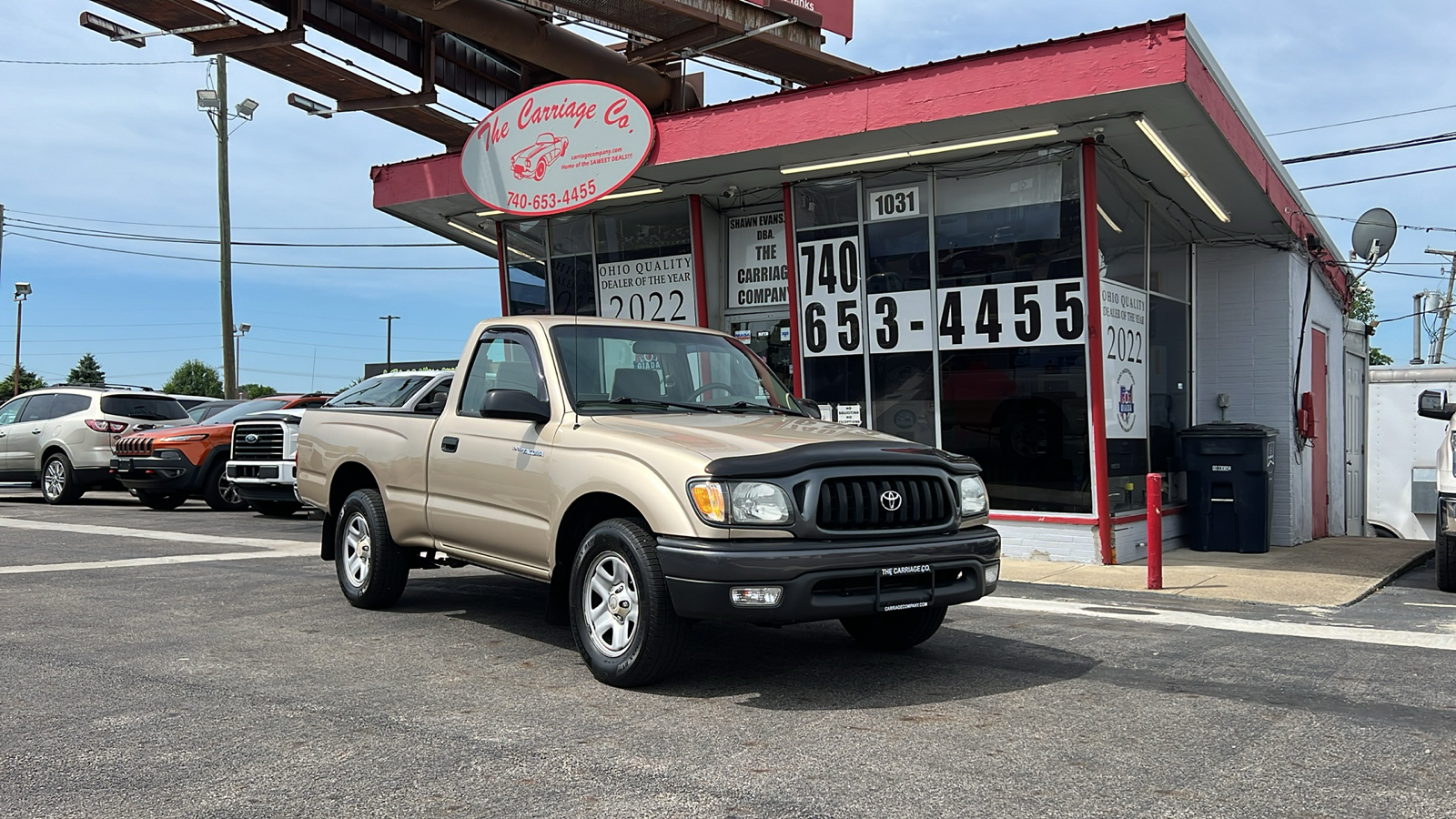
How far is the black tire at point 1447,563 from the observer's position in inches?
375

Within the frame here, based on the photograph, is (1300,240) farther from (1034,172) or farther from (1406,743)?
(1406,743)

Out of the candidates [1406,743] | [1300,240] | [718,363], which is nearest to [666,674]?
[718,363]

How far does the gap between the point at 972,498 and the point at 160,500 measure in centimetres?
1510

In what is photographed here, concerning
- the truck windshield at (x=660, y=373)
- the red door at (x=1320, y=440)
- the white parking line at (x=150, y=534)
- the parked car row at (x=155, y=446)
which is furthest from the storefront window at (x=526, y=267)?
the red door at (x=1320, y=440)

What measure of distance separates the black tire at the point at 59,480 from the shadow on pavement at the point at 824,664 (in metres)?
13.0

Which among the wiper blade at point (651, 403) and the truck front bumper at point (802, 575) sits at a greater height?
the wiper blade at point (651, 403)

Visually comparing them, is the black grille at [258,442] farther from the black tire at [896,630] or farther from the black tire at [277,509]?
the black tire at [896,630]

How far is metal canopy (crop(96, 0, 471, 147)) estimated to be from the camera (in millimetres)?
14664

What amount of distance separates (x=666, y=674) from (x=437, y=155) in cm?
1133

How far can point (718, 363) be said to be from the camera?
6781 millimetres

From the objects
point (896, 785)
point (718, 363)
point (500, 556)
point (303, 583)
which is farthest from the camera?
point (303, 583)

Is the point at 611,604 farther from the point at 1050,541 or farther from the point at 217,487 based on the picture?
the point at 217,487

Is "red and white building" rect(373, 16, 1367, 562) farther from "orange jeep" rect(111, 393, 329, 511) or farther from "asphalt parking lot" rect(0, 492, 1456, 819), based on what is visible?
"asphalt parking lot" rect(0, 492, 1456, 819)

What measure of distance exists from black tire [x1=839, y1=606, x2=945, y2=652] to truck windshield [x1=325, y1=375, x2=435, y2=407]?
4038mm
